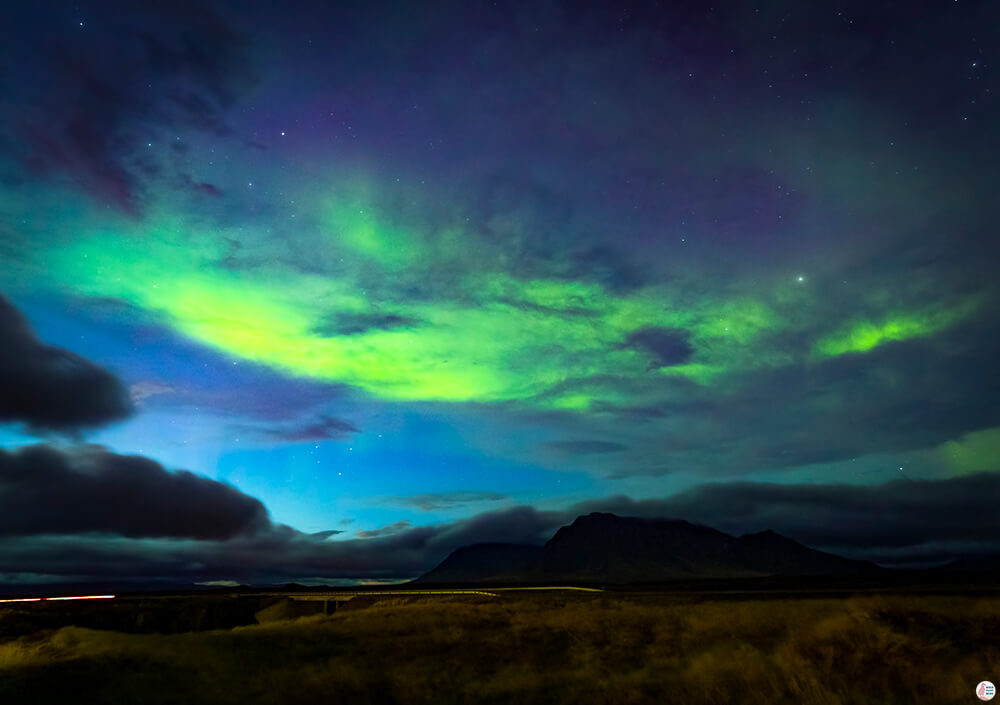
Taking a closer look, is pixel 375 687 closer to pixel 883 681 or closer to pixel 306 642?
pixel 306 642

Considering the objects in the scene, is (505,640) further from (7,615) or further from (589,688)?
(7,615)

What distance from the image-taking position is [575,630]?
3284 centimetres

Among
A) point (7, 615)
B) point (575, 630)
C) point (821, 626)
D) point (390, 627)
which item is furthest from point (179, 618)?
point (821, 626)

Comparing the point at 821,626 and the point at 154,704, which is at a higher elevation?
the point at 821,626

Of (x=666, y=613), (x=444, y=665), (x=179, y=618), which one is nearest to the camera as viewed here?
(x=444, y=665)

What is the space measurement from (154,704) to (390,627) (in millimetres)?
19405

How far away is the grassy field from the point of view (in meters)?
17.0

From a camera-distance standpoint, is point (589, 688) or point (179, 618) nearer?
point (589, 688)

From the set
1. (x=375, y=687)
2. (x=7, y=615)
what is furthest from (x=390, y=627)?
(x=7, y=615)

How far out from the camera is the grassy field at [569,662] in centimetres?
1703

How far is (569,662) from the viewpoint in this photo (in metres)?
24.6

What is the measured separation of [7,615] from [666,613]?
49.1m

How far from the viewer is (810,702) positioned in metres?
15.1

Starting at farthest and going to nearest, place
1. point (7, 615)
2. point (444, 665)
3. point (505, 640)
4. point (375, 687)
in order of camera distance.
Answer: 1. point (7, 615)
2. point (505, 640)
3. point (444, 665)
4. point (375, 687)
